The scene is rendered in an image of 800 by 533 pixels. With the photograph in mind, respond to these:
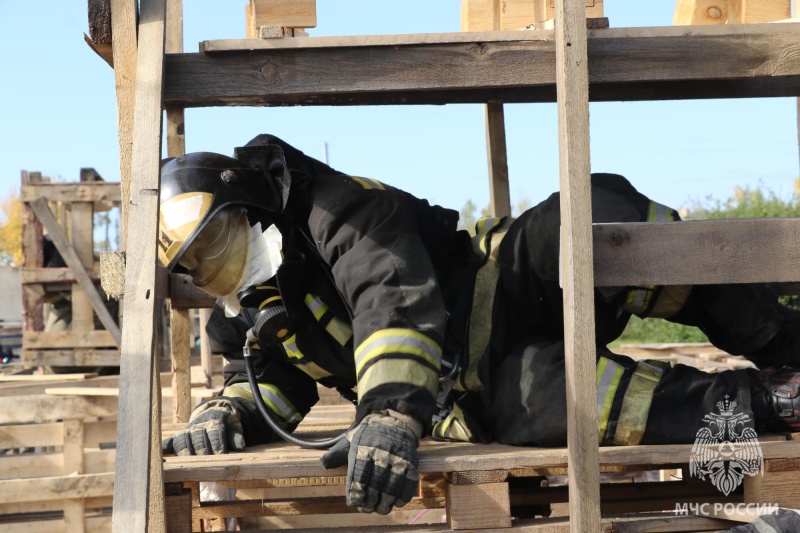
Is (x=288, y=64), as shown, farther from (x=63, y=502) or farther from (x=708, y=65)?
(x=63, y=502)

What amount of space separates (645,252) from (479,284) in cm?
86

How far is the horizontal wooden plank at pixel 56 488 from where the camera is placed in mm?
5391

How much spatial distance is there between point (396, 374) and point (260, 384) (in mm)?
1162

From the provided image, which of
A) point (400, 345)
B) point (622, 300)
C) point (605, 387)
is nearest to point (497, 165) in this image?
point (622, 300)

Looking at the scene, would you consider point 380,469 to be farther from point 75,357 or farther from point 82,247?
point 75,357

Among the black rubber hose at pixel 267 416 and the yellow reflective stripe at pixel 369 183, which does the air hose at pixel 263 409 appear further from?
the yellow reflective stripe at pixel 369 183

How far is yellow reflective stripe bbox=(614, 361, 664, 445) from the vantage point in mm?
3000

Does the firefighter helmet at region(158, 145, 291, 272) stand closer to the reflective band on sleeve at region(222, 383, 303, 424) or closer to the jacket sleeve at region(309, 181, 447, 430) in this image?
the jacket sleeve at region(309, 181, 447, 430)

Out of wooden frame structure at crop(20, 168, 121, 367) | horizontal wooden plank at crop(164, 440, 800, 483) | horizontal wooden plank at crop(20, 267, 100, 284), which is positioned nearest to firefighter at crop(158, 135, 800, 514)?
horizontal wooden plank at crop(164, 440, 800, 483)

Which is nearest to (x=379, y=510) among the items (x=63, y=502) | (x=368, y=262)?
(x=368, y=262)

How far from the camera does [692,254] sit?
2.68 m

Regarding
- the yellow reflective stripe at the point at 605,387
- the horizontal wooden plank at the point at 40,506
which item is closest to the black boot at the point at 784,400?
the yellow reflective stripe at the point at 605,387

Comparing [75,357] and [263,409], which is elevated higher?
[75,357]

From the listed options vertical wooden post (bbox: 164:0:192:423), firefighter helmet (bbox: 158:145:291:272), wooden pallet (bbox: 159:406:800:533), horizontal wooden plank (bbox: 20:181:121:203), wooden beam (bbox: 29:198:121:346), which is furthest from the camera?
horizontal wooden plank (bbox: 20:181:121:203)
